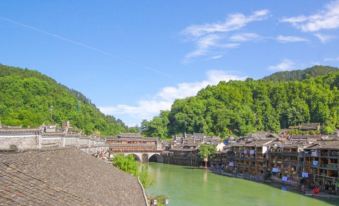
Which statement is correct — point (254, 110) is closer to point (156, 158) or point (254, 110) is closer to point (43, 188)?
point (156, 158)

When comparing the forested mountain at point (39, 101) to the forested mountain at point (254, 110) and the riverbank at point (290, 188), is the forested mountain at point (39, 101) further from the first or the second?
the riverbank at point (290, 188)

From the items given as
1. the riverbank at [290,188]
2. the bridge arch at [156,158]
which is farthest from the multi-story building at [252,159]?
the bridge arch at [156,158]

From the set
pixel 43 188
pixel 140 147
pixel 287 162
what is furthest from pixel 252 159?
pixel 43 188

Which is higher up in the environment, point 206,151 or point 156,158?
point 206,151

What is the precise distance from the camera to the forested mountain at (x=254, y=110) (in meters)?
123

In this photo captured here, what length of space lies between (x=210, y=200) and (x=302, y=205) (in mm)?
8909

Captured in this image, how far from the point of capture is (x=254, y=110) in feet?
443

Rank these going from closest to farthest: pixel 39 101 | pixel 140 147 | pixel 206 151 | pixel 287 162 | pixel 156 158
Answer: pixel 287 162
pixel 206 151
pixel 140 147
pixel 39 101
pixel 156 158

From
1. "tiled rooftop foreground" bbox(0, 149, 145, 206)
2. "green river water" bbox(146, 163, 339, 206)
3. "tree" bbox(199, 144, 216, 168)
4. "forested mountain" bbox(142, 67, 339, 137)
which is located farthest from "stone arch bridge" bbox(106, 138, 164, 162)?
"tiled rooftop foreground" bbox(0, 149, 145, 206)

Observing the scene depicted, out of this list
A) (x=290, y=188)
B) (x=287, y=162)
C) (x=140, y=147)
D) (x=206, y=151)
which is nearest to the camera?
(x=290, y=188)

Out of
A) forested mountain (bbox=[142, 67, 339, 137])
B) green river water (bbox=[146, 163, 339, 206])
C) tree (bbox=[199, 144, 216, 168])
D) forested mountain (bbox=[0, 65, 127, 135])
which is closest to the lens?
green river water (bbox=[146, 163, 339, 206])

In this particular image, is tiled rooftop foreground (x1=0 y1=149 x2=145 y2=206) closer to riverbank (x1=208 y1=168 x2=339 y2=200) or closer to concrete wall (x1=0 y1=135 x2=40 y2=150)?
concrete wall (x1=0 y1=135 x2=40 y2=150)

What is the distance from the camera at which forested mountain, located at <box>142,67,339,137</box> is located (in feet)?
404

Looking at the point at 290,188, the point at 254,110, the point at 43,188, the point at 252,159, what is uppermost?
the point at 254,110
